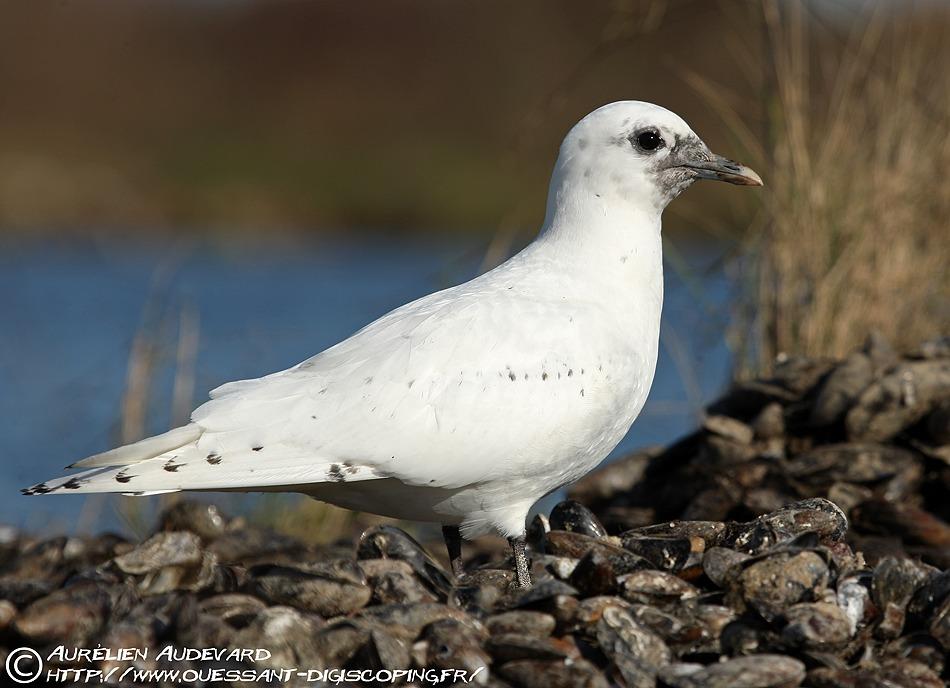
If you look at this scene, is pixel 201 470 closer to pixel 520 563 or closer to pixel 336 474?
pixel 336 474

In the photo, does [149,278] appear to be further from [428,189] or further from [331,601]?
[331,601]

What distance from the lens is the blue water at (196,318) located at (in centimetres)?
830

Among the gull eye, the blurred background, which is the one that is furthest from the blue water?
the gull eye

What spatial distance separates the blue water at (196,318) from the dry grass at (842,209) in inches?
18.2

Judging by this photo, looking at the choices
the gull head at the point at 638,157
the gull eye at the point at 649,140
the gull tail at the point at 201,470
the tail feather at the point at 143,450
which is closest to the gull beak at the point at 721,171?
the gull head at the point at 638,157

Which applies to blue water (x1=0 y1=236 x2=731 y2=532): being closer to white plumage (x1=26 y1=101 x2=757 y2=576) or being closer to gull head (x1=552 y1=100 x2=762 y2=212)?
gull head (x1=552 y1=100 x2=762 y2=212)

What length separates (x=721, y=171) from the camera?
16.8ft

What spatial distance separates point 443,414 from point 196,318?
438 cm

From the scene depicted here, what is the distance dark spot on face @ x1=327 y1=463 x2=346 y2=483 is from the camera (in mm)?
4461

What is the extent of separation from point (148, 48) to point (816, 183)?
109ft

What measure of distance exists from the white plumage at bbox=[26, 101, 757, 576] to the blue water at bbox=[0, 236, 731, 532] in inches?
116

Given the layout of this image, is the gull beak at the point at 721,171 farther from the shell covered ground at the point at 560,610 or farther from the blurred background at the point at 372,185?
the blurred background at the point at 372,185

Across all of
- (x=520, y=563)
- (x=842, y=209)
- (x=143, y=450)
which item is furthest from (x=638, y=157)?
(x=842, y=209)

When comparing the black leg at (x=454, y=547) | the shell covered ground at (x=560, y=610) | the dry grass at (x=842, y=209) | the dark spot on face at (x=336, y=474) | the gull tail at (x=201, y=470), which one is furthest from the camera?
the dry grass at (x=842, y=209)
